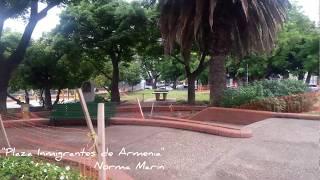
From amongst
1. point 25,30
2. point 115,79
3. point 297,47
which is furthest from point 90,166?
point 297,47

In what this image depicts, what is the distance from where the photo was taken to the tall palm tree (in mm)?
14188

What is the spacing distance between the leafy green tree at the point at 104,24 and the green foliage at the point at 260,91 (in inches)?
303

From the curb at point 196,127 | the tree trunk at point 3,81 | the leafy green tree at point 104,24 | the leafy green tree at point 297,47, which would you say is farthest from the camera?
the leafy green tree at point 297,47

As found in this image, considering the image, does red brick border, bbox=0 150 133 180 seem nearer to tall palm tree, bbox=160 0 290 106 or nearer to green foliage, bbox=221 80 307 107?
green foliage, bbox=221 80 307 107

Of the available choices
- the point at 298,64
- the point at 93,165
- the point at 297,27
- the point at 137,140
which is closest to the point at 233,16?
the point at 137,140

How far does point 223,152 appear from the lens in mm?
7613

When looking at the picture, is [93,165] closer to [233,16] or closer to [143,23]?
[233,16]

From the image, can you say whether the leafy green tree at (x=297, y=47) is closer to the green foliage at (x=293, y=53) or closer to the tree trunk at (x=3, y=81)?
Result: the green foliage at (x=293, y=53)

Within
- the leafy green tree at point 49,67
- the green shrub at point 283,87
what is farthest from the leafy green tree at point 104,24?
the green shrub at point 283,87

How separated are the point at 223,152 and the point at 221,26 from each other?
Result: 8090mm

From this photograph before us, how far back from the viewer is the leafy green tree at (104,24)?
20359mm

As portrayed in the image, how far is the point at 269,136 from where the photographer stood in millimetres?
9164

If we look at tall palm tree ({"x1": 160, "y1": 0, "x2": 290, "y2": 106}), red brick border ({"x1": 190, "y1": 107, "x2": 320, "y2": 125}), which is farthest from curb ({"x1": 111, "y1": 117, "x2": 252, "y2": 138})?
tall palm tree ({"x1": 160, "y1": 0, "x2": 290, "y2": 106})

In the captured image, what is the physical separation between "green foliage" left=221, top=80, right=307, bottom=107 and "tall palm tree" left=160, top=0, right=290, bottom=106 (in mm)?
679
